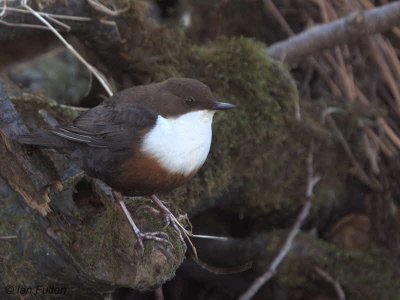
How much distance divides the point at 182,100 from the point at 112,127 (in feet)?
1.11

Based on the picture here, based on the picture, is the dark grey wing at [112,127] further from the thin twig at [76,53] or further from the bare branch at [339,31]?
the bare branch at [339,31]

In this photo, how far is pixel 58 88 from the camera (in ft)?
14.6

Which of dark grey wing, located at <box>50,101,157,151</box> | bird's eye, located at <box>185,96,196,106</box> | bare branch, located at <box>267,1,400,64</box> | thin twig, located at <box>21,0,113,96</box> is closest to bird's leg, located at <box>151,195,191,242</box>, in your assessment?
dark grey wing, located at <box>50,101,157,151</box>

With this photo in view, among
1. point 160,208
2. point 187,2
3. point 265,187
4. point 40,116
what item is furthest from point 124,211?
point 187,2

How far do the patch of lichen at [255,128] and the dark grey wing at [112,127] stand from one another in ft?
2.78

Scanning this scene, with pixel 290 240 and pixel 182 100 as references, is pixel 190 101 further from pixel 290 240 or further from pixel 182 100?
pixel 290 240

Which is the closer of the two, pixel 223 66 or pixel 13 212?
pixel 13 212

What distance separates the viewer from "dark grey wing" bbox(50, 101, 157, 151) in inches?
107

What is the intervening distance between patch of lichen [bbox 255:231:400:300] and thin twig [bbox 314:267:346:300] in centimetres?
2

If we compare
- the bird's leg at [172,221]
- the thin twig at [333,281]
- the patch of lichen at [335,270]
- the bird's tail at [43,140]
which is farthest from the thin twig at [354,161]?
the bird's tail at [43,140]

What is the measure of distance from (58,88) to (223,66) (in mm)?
1333

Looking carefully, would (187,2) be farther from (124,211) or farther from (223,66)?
(124,211)

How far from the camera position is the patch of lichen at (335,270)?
3592 mm

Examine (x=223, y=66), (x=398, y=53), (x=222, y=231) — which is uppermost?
(x=223, y=66)
